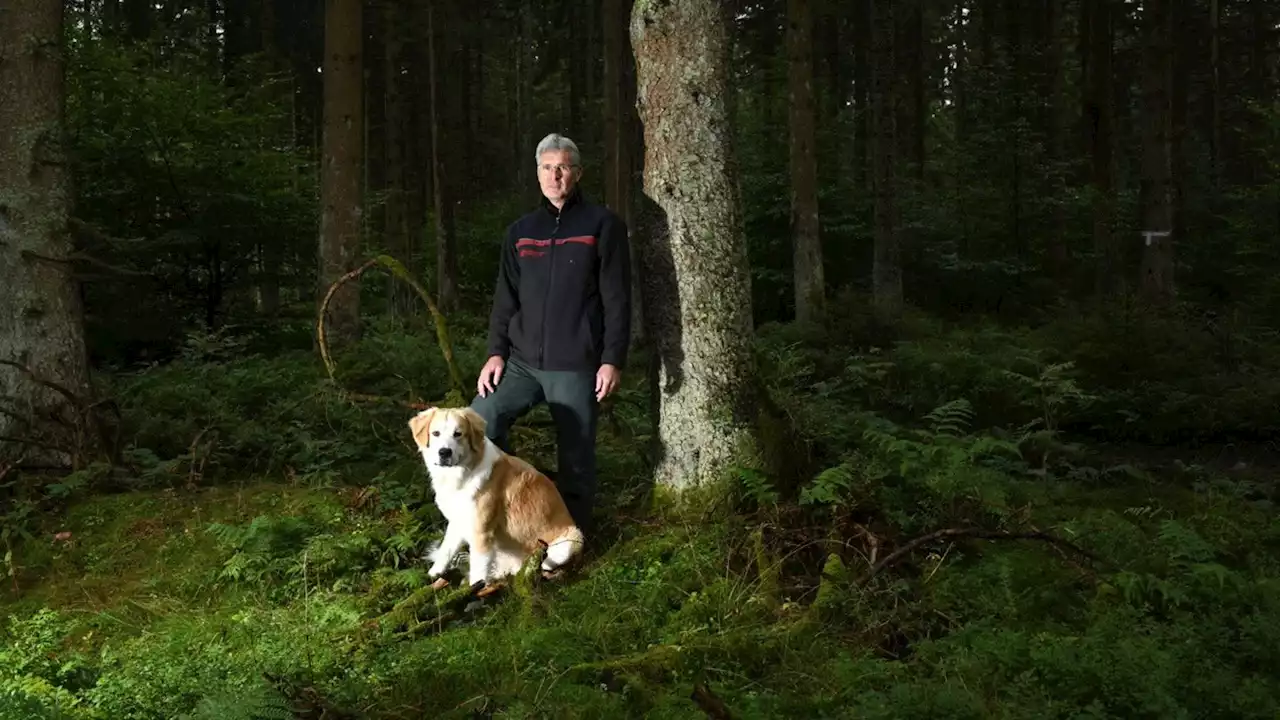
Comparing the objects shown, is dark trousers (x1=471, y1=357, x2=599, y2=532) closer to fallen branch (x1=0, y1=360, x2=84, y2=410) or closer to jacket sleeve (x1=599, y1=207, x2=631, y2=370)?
jacket sleeve (x1=599, y1=207, x2=631, y2=370)

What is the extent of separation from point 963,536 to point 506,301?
3.10 meters

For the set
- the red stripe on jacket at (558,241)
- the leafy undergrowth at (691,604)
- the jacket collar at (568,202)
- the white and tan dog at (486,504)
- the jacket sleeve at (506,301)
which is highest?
the jacket collar at (568,202)

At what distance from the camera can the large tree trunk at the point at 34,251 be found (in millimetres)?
6648

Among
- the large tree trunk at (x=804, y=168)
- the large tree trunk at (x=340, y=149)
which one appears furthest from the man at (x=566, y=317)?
the large tree trunk at (x=804, y=168)

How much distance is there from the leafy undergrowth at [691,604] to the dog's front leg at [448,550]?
127 millimetres

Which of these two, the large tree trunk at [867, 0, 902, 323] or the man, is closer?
the man

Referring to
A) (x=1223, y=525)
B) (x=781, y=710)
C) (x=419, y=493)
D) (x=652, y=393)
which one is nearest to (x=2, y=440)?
(x=419, y=493)

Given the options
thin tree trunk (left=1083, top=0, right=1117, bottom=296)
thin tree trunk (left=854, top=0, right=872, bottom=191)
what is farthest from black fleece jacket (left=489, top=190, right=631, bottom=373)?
thin tree trunk (left=854, top=0, right=872, bottom=191)

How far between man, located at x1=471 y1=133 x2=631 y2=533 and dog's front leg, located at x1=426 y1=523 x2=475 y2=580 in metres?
0.65

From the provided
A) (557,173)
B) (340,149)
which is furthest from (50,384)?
(340,149)

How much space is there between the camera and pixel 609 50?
17094 millimetres

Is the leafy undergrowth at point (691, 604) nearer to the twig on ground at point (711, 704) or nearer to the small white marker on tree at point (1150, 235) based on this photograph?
the twig on ground at point (711, 704)

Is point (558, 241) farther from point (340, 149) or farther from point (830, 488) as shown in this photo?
point (340, 149)

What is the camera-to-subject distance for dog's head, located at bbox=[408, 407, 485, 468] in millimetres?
4863
